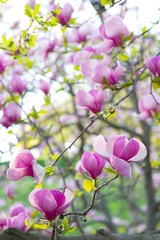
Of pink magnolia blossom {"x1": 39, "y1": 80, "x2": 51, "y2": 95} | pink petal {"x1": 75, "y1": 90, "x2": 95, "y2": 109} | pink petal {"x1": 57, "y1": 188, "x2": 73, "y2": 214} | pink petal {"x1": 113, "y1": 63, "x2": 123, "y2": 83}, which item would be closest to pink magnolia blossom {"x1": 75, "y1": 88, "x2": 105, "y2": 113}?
pink petal {"x1": 75, "y1": 90, "x2": 95, "y2": 109}

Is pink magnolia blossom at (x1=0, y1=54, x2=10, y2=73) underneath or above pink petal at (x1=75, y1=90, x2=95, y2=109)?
above

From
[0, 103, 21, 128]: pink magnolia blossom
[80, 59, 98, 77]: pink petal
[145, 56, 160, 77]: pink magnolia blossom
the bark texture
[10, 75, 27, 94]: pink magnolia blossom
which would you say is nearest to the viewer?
the bark texture

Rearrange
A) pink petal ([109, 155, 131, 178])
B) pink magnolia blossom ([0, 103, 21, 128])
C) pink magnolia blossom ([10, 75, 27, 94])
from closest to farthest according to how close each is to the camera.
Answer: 1. pink petal ([109, 155, 131, 178])
2. pink magnolia blossom ([0, 103, 21, 128])
3. pink magnolia blossom ([10, 75, 27, 94])

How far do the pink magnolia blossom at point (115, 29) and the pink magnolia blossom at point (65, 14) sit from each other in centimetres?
16

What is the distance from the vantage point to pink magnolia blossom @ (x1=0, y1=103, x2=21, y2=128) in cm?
114

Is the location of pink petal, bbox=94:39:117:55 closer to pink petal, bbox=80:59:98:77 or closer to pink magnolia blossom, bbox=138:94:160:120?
pink petal, bbox=80:59:98:77

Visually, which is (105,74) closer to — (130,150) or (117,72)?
(117,72)

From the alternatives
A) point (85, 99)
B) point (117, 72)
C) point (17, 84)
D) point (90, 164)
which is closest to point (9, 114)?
point (17, 84)

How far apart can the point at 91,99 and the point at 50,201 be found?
0.41 meters

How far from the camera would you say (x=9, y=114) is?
3.77ft

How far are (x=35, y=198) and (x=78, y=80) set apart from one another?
827 millimetres

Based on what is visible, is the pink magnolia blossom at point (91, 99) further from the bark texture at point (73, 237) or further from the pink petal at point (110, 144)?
the bark texture at point (73, 237)

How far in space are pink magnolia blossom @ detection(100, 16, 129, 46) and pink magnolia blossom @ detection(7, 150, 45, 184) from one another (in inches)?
24.5

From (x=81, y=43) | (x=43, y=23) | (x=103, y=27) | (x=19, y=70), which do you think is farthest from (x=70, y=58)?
(x=43, y=23)
